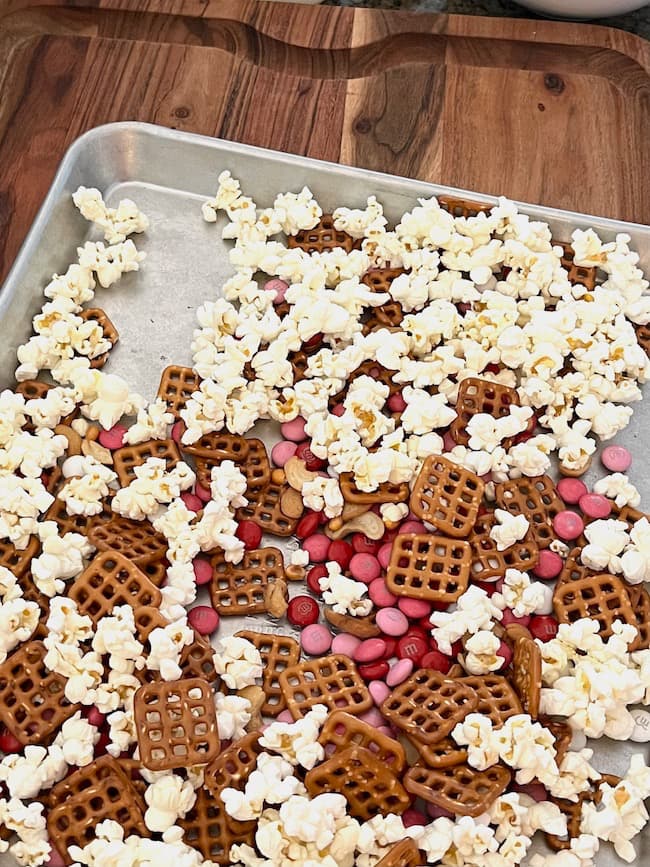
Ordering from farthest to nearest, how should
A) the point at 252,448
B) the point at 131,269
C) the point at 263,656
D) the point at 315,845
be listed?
1. the point at 131,269
2. the point at 252,448
3. the point at 263,656
4. the point at 315,845

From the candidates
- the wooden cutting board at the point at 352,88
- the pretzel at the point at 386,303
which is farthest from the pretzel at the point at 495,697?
the wooden cutting board at the point at 352,88

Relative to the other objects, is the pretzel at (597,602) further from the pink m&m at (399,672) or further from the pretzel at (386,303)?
the pretzel at (386,303)

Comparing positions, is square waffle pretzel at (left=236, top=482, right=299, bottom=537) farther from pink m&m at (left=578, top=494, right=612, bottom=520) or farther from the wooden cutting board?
the wooden cutting board

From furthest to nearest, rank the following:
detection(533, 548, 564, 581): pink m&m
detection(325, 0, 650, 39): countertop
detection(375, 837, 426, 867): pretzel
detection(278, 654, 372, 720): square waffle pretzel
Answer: detection(325, 0, 650, 39): countertop, detection(533, 548, 564, 581): pink m&m, detection(278, 654, 372, 720): square waffle pretzel, detection(375, 837, 426, 867): pretzel

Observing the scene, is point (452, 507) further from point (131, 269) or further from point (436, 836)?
point (131, 269)

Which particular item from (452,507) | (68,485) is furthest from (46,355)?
(452,507)

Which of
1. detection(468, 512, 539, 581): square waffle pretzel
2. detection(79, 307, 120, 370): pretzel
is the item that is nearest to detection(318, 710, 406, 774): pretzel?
detection(468, 512, 539, 581): square waffle pretzel

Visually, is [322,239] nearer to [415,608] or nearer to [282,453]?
[282,453]
